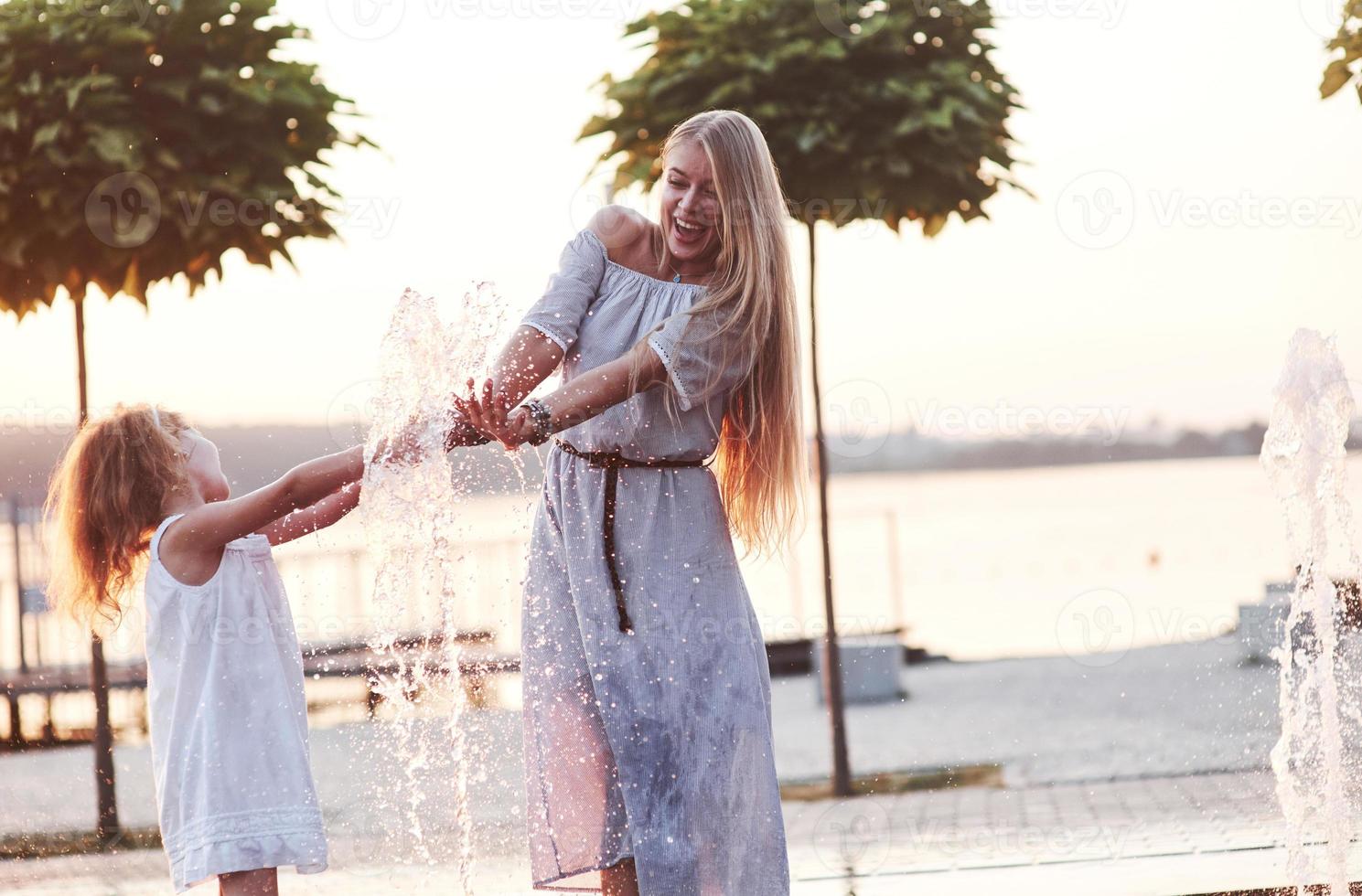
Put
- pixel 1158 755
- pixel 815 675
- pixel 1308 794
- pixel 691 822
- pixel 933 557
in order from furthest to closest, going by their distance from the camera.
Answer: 1. pixel 933 557
2. pixel 815 675
3. pixel 1158 755
4. pixel 1308 794
5. pixel 691 822

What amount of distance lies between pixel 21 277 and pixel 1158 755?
4928 mm

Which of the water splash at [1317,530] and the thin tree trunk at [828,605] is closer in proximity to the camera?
the water splash at [1317,530]

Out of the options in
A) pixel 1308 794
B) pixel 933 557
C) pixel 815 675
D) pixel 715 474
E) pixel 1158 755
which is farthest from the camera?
pixel 933 557

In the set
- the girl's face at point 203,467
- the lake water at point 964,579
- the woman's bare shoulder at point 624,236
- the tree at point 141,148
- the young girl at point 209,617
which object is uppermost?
the tree at point 141,148

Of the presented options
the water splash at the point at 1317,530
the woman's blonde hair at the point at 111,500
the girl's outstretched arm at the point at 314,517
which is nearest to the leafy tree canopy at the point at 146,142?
the woman's blonde hair at the point at 111,500

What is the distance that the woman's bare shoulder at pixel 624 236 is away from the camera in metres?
2.85

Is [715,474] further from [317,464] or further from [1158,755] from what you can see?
[1158,755]

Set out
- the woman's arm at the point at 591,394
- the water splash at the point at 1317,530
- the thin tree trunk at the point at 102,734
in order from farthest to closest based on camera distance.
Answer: the thin tree trunk at the point at 102,734, the water splash at the point at 1317,530, the woman's arm at the point at 591,394

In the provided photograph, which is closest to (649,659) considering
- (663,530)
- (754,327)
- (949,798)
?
(663,530)

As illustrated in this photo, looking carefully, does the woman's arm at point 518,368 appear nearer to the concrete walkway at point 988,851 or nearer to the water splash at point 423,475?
the water splash at point 423,475

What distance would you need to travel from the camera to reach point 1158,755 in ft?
20.0

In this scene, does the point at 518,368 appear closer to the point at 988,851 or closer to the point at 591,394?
the point at 591,394

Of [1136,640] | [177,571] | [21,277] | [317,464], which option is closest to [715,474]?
[317,464]

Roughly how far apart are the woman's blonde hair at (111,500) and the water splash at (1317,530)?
2.63m
